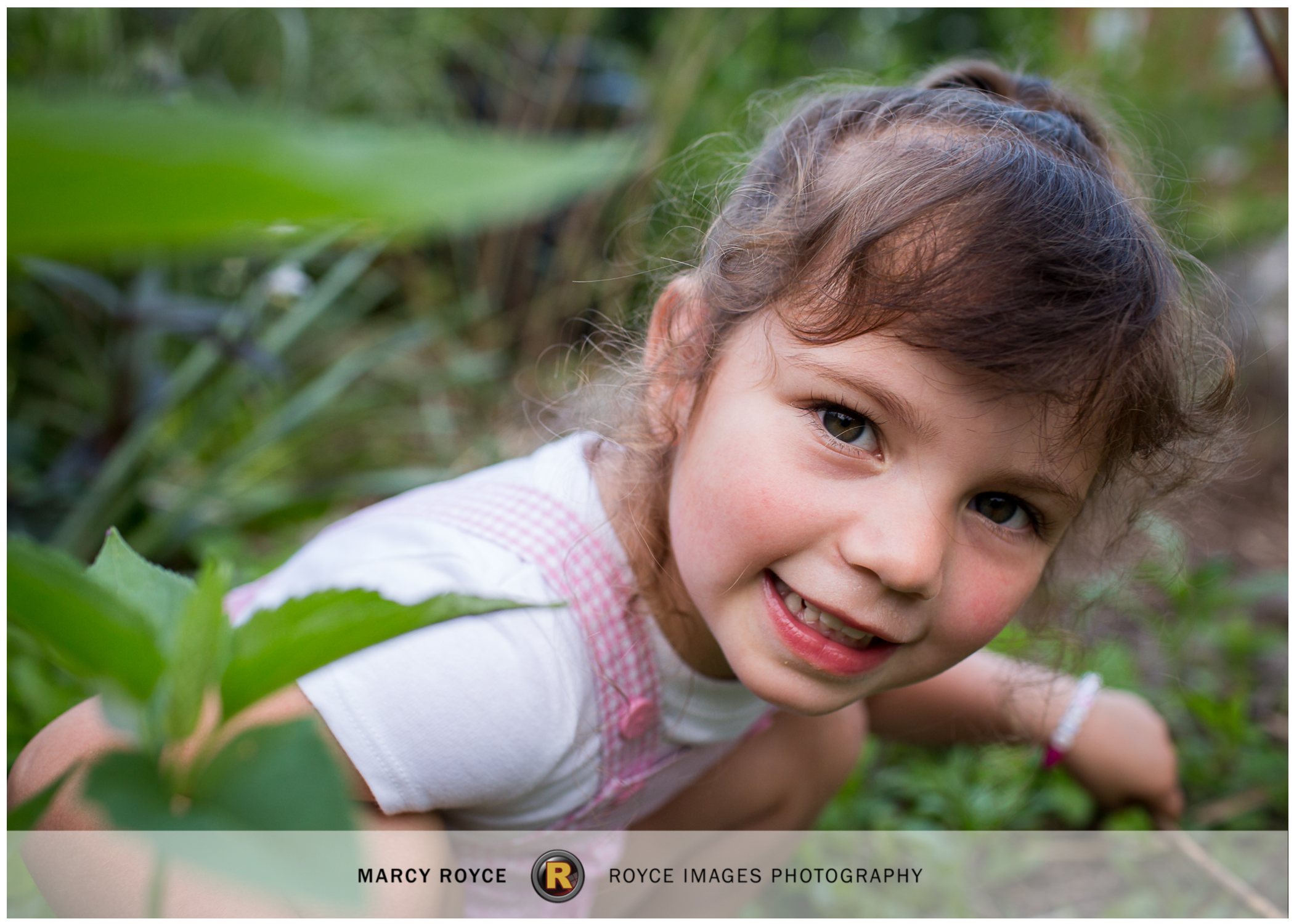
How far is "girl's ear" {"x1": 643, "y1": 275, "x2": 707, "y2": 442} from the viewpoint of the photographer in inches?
30.9

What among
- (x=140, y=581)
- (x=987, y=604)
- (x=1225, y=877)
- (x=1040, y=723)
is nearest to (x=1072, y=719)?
(x=1040, y=723)

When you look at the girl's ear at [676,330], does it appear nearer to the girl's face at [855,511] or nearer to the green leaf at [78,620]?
the girl's face at [855,511]

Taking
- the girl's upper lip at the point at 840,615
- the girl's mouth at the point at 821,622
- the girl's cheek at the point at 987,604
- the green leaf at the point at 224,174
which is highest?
the green leaf at the point at 224,174

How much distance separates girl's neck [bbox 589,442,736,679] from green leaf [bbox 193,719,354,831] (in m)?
0.60

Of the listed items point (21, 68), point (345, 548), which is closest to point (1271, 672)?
point (345, 548)

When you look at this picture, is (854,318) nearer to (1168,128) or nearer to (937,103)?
(937,103)

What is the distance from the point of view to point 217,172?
0.46 ft

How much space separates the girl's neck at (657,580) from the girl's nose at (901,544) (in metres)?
0.23

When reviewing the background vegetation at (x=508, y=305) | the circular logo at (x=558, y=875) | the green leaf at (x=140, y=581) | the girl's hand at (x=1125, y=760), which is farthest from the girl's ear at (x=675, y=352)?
the girl's hand at (x=1125, y=760)

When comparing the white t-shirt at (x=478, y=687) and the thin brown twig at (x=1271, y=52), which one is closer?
the white t-shirt at (x=478, y=687)

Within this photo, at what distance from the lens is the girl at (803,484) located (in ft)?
2.08

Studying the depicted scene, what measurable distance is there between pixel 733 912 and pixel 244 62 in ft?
5.91

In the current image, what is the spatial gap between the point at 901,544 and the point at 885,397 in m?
0.10

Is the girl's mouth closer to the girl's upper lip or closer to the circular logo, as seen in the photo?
the girl's upper lip
